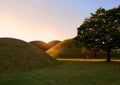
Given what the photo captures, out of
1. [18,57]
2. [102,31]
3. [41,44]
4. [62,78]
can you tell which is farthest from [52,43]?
[62,78]

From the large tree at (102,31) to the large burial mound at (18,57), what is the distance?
1194 centimetres

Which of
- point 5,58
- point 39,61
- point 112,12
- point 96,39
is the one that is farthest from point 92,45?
point 5,58

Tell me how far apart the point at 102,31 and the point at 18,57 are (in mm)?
20356

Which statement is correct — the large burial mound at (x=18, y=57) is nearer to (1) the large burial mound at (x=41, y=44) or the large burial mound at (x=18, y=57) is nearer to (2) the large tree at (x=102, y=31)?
(2) the large tree at (x=102, y=31)

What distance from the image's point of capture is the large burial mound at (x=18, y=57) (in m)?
36.7

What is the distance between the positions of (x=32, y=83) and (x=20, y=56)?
22.6 m

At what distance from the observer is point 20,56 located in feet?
142

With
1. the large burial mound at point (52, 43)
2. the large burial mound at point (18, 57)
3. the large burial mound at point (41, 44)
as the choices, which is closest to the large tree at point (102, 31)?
the large burial mound at point (18, 57)

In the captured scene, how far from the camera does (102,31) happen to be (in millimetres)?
49031

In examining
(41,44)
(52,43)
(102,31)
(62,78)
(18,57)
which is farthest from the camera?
(52,43)

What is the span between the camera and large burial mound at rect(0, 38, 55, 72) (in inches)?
1444

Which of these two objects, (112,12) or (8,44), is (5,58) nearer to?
(8,44)

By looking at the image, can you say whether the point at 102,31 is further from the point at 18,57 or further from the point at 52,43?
the point at 52,43

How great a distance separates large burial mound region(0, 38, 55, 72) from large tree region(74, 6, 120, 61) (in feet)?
39.2
